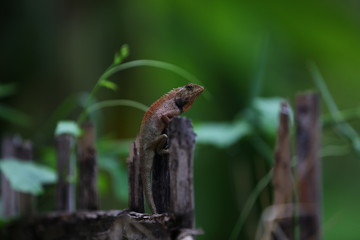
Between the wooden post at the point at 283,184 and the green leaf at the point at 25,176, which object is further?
the green leaf at the point at 25,176

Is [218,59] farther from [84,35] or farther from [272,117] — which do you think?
[272,117]

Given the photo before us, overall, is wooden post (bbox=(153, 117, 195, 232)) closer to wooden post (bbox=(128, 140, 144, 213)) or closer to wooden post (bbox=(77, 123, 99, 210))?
wooden post (bbox=(128, 140, 144, 213))

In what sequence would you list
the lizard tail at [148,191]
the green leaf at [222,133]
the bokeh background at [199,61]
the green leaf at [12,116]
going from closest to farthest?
the lizard tail at [148,191], the green leaf at [222,133], the green leaf at [12,116], the bokeh background at [199,61]

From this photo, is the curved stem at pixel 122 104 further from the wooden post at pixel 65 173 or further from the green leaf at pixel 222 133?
the green leaf at pixel 222 133

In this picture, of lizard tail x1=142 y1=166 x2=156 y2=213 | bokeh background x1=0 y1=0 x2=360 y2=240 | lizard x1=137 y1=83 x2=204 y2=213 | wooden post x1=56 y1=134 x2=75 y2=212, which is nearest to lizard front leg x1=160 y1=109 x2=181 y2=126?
lizard x1=137 y1=83 x2=204 y2=213

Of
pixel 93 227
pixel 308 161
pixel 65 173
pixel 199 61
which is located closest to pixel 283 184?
pixel 308 161

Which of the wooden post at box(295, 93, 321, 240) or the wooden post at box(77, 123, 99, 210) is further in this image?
the wooden post at box(77, 123, 99, 210)

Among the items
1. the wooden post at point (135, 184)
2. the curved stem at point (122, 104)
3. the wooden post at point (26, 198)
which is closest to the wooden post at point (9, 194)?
the wooden post at point (26, 198)

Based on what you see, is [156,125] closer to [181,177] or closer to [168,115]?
[168,115]
